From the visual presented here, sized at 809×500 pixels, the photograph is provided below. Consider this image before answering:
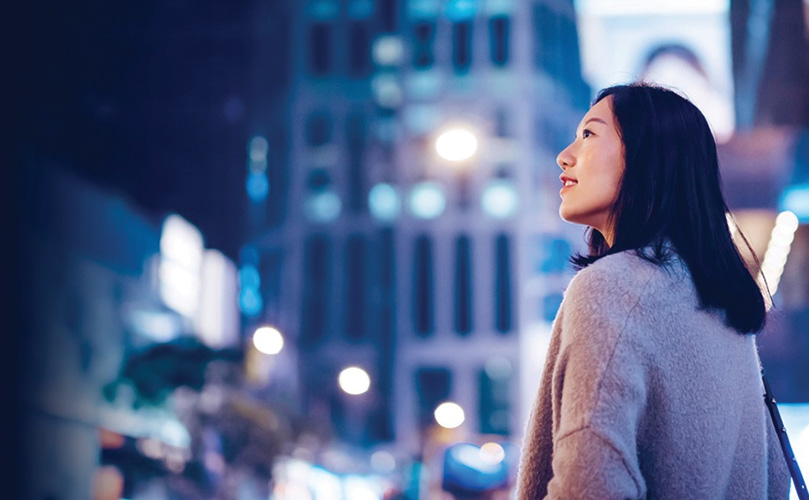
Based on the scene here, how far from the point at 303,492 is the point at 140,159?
33.3 ft

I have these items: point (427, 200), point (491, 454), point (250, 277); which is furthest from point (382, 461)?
point (491, 454)

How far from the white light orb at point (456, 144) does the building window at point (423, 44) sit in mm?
46746

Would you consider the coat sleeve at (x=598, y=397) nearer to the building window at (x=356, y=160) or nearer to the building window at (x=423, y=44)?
the building window at (x=356, y=160)

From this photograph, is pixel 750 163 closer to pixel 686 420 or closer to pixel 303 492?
pixel 686 420

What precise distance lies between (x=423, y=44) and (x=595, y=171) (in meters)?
58.6

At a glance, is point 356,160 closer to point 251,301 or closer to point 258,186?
point 258,186

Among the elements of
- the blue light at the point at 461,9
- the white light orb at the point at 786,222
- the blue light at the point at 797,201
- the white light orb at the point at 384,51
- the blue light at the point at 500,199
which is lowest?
the white light orb at the point at 786,222

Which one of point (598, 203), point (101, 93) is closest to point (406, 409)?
point (101, 93)

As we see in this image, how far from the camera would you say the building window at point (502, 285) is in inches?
2140

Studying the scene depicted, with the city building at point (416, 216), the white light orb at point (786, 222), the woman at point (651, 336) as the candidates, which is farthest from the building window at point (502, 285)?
the woman at point (651, 336)

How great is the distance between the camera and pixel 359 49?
196ft

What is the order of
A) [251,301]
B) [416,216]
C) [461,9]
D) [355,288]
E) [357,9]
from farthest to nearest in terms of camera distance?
[357,9]
[461,9]
[251,301]
[416,216]
[355,288]

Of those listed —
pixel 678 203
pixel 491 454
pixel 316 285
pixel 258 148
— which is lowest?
pixel 491 454

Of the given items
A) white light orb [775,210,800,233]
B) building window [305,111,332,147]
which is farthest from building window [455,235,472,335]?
white light orb [775,210,800,233]
